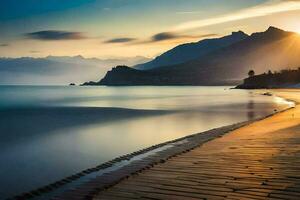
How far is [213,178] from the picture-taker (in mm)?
11758

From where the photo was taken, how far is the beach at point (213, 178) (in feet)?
33.3

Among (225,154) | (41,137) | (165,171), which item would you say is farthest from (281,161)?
(41,137)

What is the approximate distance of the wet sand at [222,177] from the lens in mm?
10117

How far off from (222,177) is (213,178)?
0.96 ft

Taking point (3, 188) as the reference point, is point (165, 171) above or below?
above

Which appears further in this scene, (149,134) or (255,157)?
(149,134)

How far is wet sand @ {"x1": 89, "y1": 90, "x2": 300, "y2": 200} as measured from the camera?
1012cm

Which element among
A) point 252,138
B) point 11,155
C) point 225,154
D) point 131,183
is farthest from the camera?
point 11,155

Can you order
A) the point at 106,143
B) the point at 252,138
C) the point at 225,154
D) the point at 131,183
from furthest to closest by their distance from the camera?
the point at 106,143, the point at 252,138, the point at 225,154, the point at 131,183

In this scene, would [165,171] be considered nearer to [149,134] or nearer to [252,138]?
[252,138]

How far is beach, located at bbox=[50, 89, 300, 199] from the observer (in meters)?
10.2

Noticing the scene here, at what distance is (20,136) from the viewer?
3741cm

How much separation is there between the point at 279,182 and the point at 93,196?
5.27 m

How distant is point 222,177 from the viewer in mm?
11820
